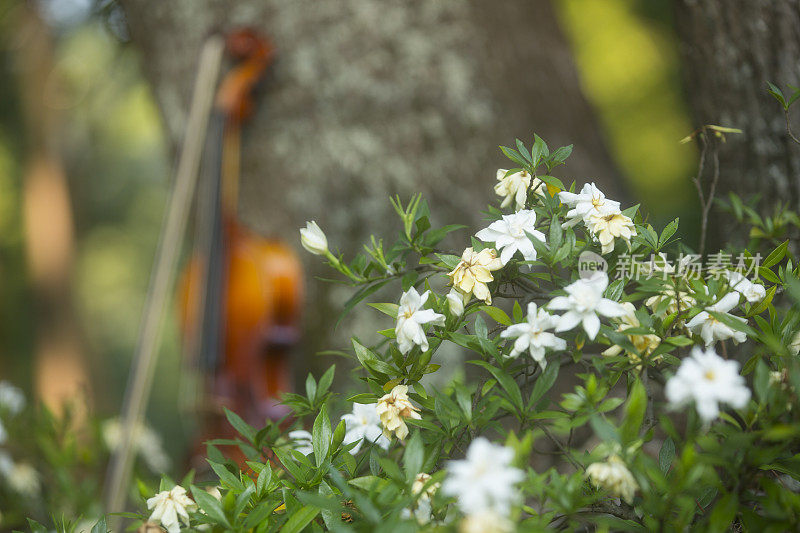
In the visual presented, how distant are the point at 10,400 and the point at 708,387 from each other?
146 cm

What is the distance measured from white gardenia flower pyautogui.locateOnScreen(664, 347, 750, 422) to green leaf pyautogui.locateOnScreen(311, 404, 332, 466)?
318 millimetres

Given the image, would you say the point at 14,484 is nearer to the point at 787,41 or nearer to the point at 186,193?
the point at 186,193

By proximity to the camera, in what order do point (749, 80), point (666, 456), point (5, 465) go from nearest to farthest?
point (666, 456)
point (749, 80)
point (5, 465)

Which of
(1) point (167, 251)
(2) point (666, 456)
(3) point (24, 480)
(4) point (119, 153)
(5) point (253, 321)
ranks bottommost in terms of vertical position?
(4) point (119, 153)

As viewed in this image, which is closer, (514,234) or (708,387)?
(708,387)

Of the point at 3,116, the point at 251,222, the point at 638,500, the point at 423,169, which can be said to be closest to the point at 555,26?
the point at 423,169

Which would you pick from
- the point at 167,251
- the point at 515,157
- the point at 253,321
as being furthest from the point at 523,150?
the point at 167,251

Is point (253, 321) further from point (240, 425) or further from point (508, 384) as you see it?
point (508, 384)

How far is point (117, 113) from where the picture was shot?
6402 millimetres

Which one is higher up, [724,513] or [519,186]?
[519,186]

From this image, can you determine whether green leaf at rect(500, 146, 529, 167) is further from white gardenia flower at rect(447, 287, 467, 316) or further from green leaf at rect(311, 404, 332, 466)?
green leaf at rect(311, 404, 332, 466)

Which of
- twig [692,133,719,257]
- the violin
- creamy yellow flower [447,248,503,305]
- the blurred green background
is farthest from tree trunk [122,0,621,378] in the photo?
creamy yellow flower [447,248,503,305]

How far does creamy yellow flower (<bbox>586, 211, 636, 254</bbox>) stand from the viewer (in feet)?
1.91

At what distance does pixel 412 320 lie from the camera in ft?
1.87
